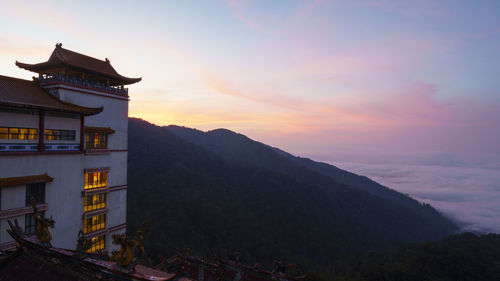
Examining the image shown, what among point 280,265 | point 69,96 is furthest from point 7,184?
Result: point 280,265

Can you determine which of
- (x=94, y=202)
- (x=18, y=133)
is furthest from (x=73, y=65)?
(x=94, y=202)

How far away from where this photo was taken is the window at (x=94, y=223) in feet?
74.4

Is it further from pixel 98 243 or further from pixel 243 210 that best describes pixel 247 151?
pixel 98 243

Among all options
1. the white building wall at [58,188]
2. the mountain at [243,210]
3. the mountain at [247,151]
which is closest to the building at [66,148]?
the white building wall at [58,188]

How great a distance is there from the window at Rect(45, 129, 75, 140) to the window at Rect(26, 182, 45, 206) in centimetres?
315

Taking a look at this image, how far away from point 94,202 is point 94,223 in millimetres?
1709

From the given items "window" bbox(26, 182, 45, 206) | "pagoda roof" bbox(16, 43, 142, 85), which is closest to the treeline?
"window" bbox(26, 182, 45, 206)

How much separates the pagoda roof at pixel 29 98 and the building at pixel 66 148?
55 millimetres

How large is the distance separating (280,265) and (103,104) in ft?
62.8

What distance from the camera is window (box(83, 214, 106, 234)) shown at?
2267 cm

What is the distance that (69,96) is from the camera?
2175cm

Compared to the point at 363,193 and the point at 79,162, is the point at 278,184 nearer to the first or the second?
the point at 363,193

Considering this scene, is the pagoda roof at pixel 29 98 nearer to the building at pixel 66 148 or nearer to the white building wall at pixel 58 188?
the building at pixel 66 148

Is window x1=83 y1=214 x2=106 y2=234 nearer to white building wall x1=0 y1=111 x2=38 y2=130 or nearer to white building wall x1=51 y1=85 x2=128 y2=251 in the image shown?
white building wall x1=51 y1=85 x2=128 y2=251
